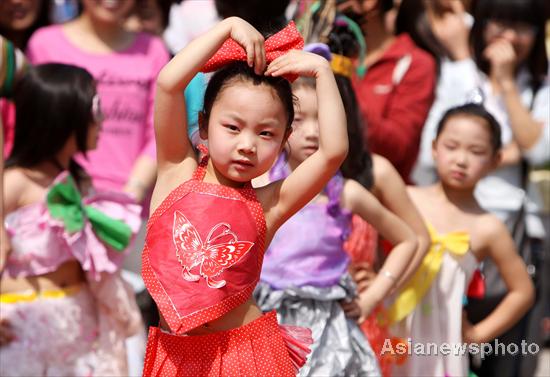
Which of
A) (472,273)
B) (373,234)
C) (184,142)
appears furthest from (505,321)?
(184,142)

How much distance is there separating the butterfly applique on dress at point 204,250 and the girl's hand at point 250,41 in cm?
48

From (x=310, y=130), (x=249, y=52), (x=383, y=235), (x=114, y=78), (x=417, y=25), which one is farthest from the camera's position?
(x=417, y=25)

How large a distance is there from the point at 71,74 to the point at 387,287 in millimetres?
1644

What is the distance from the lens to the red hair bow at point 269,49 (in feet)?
11.1

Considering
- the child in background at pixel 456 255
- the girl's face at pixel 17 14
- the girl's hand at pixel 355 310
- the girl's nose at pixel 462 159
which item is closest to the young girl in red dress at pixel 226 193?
the girl's hand at pixel 355 310

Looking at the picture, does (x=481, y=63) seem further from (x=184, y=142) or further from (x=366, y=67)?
(x=184, y=142)

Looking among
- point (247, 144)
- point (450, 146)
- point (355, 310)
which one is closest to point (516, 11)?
point (450, 146)

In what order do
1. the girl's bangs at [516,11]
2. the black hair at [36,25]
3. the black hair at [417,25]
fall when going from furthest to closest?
the black hair at [417,25], the girl's bangs at [516,11], the black hair at [36,25]

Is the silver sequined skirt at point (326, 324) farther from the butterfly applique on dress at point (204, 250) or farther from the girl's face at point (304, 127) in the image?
the butterfly applique on dress at point (204, 250)

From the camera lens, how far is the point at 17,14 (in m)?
5.81

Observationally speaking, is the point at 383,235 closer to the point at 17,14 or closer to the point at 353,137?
the point at 353,137

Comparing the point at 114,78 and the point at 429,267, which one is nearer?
the point at 429,267

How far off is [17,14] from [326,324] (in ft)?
8.44

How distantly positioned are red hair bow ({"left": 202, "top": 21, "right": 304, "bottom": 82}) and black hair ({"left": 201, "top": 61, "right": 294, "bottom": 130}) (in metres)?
0.03
